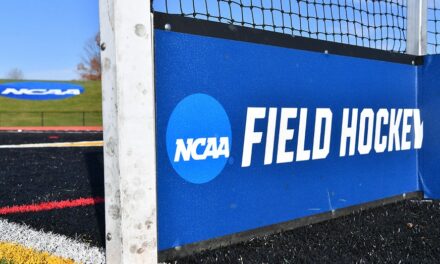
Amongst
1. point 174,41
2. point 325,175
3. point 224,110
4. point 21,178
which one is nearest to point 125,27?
point 174,41

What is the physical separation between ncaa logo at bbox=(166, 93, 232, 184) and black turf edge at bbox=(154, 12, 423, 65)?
39 centimetres

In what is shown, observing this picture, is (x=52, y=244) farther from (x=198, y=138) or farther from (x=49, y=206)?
(x=49, y=206)

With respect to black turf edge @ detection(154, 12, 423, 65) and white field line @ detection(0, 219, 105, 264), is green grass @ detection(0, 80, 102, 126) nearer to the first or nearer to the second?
→ black turf edge @ detection(154, 12, 423, 65)

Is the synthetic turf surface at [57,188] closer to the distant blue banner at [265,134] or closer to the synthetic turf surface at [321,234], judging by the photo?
the synthetic turf surface at [321,234]

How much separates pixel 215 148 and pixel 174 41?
26.3 inches

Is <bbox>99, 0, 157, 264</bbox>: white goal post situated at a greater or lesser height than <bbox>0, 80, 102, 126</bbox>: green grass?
greater

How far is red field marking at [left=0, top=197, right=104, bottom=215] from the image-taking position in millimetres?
3861

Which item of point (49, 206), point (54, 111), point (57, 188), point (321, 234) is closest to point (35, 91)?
point (54, 111)

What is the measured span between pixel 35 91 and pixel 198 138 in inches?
1499

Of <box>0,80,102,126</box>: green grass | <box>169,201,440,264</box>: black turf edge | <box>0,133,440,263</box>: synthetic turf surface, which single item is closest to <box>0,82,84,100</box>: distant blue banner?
<box>0,80,102,126</box>: green grass

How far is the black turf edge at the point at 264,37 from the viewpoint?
104 inches

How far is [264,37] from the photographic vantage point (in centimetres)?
321

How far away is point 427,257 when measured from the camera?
2.63 m

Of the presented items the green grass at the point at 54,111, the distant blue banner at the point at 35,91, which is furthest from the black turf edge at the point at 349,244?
the distant blue banner at the point at 35,91
